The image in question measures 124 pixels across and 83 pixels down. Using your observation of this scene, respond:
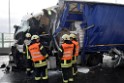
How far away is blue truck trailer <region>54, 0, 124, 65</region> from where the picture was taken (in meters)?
10.5

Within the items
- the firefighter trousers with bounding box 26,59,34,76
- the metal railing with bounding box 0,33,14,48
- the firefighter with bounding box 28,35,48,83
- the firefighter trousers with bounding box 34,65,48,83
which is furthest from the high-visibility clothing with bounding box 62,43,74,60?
the metal railing with bounding box 0,33,14,48

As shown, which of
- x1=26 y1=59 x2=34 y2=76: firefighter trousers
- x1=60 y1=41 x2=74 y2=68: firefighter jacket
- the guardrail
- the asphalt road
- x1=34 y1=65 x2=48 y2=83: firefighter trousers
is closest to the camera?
x1=60 y1=41 x2=74 y2=68: firefighter jacket

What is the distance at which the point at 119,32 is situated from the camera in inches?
437

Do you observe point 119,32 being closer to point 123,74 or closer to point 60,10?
point 123,74

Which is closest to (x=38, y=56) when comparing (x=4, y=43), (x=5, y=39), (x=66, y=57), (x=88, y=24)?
(x=66, y=57)

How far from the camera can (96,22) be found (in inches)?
420

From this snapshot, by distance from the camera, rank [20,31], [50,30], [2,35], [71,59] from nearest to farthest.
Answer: [71,59], [50,30], [20,31], [2,35]

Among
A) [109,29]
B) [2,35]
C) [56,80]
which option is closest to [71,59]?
[56,80]

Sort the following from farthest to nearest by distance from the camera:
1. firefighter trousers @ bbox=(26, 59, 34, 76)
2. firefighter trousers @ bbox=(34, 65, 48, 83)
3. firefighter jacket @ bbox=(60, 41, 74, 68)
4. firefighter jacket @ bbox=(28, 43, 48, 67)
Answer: firefighter trousers @ bbox=(26, 59, 34, 76) → firefighter trousers @ bbox=(34, 65, 48, 83) → firefighter jacket @ bbox=(28, 43, 48, 67) → firefighter jacket @ bbox=(60, 41, 74, 68)

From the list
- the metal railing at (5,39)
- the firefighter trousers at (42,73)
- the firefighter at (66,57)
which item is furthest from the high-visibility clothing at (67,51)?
the metal railing at (5,39)

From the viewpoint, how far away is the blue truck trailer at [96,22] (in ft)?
34.4

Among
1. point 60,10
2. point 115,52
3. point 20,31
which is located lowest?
point 115,52

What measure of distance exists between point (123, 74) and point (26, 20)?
4.80 metres

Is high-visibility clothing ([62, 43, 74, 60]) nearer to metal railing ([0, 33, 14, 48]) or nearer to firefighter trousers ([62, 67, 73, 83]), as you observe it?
firefighter trousers ([62, 67, 73, 83])
